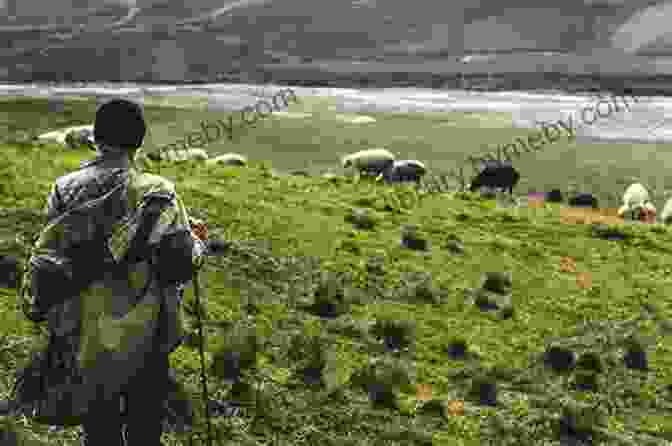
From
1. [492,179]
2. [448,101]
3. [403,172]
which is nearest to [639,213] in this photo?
[492,179]

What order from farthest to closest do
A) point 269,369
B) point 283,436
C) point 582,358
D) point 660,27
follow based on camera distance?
1. point 660,27
2. point 582,358
3. point 269,369
4. point 283,436

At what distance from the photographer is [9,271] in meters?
9.11

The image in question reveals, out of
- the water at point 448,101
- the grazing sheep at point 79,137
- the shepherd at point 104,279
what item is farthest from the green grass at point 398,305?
the water at point 448,101

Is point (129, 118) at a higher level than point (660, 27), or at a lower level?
lower

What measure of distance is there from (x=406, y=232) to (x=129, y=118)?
37.8 ft

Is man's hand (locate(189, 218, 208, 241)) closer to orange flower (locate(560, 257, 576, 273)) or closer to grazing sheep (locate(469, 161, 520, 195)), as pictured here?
orange flower (locate(560, 257, 576, 273))

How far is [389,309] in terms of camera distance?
11602 millimetres

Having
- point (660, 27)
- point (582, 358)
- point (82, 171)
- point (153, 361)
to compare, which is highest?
point (660, 27)

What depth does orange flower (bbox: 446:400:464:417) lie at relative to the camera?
8.40m

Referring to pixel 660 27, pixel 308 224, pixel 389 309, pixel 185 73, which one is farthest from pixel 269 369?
pixel 660 27

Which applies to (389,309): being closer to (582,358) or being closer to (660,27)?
(582,358)

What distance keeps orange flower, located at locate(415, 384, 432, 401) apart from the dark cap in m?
5.15

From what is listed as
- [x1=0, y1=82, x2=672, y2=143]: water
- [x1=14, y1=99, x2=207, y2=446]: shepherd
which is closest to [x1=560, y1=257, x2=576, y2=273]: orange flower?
[x1=14, y1=99, x2=207, y2=446]: shepherd

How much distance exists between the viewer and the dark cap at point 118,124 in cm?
449
